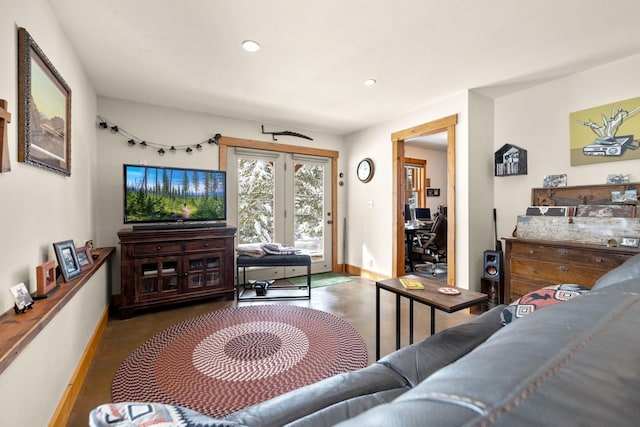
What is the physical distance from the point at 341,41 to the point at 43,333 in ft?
8.31

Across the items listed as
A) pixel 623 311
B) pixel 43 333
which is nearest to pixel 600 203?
pixel 623 311

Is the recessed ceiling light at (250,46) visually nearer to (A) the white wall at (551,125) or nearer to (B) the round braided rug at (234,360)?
(B) the round braided rug at (234,360)

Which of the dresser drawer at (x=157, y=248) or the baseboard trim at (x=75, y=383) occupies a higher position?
the dresser drawer at (x=157, y=248)

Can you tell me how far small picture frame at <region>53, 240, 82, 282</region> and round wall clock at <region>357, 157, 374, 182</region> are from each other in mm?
3708

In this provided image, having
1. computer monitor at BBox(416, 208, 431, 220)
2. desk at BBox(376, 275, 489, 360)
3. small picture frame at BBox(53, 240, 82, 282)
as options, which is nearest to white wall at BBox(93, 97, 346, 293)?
small picture frame at BBox(53, 240, 82, 282)

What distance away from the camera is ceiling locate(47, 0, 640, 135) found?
1.86m

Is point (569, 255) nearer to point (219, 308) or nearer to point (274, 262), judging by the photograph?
point (274, 262)

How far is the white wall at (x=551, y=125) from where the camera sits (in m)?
2.51

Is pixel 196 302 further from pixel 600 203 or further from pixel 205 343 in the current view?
pixel 600 203

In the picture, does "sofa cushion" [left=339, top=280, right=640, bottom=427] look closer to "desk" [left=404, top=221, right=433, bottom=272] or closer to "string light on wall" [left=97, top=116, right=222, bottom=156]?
"string light on wall" [left=97, top=116, right=222, bottom=156]

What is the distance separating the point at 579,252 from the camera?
2.37 m

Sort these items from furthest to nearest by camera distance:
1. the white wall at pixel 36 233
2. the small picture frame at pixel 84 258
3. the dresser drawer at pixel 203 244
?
the dresser drawer at pixel 203 244, the small picture frame at pixel 84 258, the white wall at pixel 36 233

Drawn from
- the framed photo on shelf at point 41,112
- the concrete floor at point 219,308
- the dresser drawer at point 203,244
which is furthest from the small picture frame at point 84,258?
the dresser drawer at point 203,244

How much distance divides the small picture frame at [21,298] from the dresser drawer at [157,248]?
175cm
